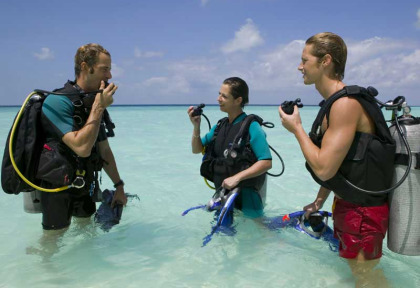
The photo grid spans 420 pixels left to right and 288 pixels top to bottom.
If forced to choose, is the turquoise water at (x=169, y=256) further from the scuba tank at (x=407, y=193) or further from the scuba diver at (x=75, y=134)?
the scuba tank at (x=407, y=193)

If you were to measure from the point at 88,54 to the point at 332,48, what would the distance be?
6.45ft

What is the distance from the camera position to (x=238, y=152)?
352 cm

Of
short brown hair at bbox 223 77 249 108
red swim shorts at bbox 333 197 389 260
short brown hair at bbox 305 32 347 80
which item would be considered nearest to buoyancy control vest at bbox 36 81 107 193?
short brown hair at bbox 223 77 249 108

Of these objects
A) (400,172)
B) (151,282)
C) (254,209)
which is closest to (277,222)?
(254,209)

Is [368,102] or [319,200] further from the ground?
[368,102]

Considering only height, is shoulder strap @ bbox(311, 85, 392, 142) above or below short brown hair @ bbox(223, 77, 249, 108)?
below

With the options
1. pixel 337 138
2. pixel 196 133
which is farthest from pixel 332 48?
pixel 196 133

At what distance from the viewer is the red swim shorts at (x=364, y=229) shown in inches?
91.7

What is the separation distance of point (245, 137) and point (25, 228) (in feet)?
9.89

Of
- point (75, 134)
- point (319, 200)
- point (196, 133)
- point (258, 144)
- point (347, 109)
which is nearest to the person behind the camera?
point (347, 109)

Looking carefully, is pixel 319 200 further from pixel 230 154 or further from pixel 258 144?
pixel 230 154

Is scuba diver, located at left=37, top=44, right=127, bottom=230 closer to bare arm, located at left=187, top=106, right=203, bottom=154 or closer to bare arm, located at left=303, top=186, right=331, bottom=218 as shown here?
bare arm, located at left=187, top=106, right=203, bottom=154

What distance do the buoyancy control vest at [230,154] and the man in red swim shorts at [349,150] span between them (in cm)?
107

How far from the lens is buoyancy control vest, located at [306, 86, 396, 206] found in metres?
2.20
